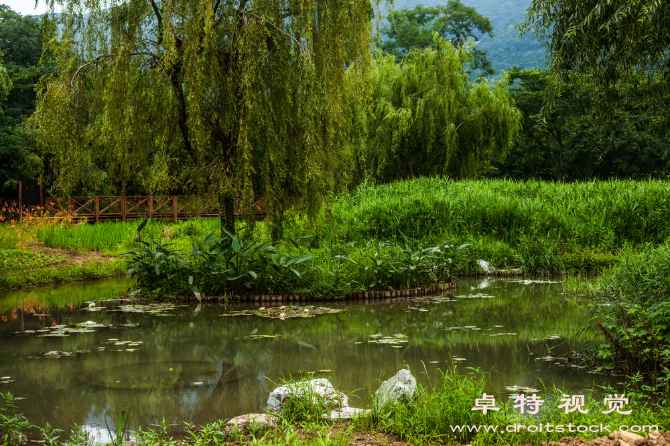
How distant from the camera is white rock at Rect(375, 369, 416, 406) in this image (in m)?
3.65

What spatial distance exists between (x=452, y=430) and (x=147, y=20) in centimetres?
836

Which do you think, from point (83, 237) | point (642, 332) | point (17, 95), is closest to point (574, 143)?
point (83, 237)

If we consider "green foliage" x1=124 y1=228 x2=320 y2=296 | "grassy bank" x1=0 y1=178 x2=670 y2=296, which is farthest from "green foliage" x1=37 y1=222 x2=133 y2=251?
"green foliage" x1=124 y1=228 x2=320 y2=296

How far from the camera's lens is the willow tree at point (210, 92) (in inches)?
332

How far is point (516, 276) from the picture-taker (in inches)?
451

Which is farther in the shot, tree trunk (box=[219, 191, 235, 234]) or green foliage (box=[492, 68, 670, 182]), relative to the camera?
green foliage (box=[492, 68, 670, 182])

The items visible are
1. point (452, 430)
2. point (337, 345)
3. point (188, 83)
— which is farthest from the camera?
point (188, 83)

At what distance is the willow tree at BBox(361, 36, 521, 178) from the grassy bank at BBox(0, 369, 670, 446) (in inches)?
636

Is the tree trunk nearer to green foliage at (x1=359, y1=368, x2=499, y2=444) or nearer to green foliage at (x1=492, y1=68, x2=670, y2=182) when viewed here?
green foliage at (x1=359, y1=368, x2=499, y2=444)

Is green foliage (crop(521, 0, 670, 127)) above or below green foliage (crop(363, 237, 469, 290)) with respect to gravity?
above

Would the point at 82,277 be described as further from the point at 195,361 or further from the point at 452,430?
the point at 452,430

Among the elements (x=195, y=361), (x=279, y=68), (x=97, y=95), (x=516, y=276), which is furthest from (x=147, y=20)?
(x=516, y=276)

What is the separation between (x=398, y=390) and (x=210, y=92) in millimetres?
6874

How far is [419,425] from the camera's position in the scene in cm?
334
